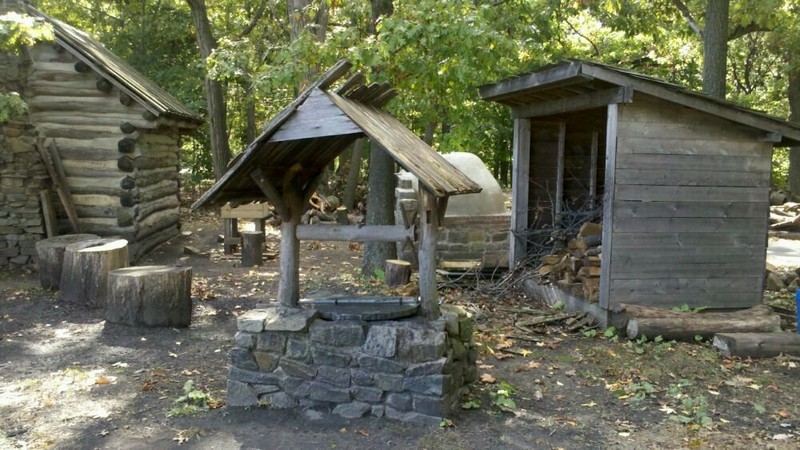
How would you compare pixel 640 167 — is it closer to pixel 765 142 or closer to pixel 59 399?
pixel 765 142

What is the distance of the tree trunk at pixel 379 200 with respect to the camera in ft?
37.4

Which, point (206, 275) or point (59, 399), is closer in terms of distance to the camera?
point (59, 399)

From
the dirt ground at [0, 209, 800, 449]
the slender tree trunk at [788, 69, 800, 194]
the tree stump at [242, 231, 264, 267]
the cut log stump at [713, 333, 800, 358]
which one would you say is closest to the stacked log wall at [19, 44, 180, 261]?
the tree stump at [242, 231, 264, 267]

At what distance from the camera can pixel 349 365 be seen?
564 cm

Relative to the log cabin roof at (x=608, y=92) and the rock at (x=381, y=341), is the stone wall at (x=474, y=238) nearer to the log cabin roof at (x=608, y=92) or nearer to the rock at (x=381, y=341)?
the log cabin roof at (x=608, y=92)

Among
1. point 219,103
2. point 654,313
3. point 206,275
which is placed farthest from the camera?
point 219,103

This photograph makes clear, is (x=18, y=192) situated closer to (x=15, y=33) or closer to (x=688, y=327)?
(x=15, y=33)

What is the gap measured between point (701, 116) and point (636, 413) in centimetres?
450

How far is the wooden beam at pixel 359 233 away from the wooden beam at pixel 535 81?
3.61 meters

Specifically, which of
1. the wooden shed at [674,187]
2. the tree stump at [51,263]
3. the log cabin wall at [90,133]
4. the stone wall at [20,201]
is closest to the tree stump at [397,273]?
the wooden shed at [674,187]

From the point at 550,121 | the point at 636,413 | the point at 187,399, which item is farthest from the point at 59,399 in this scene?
the point at 550,121

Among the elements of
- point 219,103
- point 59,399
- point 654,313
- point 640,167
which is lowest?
point 59,399

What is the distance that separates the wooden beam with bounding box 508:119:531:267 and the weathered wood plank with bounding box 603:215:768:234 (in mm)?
2769

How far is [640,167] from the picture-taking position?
868 centimetres
